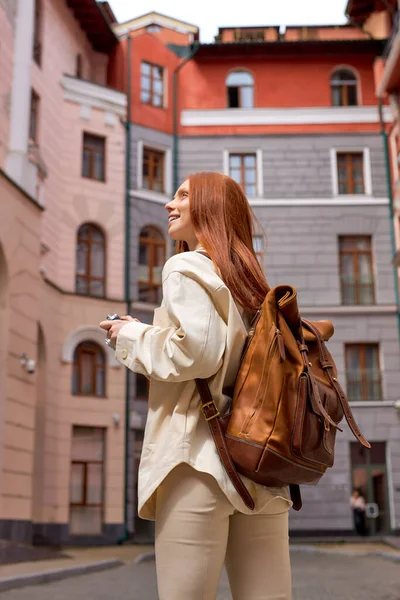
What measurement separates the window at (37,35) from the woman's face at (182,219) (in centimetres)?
1988

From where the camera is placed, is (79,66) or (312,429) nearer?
(312,429)

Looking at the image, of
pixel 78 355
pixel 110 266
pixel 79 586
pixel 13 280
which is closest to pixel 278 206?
pixel 110 266

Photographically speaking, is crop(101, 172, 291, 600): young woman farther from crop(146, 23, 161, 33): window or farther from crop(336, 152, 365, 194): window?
crop(146, 23, 161, 33): window

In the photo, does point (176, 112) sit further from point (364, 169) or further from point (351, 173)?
point (364, 169)

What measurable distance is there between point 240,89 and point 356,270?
754 centimetres

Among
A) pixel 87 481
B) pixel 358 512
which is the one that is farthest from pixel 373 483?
pixel 87 481

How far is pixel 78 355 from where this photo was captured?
22.6 meters

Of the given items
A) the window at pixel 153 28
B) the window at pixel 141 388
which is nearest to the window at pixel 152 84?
the window at pixel 153 28

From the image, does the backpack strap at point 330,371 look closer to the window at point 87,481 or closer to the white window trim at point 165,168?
the window at point 87,481

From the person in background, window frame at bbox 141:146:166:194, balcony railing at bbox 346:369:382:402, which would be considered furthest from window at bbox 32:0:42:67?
the person in background

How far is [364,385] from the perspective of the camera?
2455cm

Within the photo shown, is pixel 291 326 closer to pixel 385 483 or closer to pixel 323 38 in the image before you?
pixel 385 483

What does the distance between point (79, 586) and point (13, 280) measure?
6492mm

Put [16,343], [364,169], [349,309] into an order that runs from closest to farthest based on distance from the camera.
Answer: [16,343] → [349,309] → [364,169]
